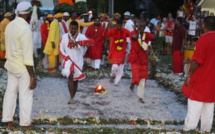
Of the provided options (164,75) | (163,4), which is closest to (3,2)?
(163,4)

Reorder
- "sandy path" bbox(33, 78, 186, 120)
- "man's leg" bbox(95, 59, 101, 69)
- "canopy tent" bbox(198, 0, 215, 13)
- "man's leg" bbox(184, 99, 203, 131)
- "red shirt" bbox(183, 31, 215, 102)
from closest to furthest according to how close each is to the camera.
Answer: "red shirt" bbox(183, 31, 215, 102)
"man's leg" bbox(184, 99, 203, 131)
"sandy path" bbox(33, 78, 186, 120)
"man's leg" bbox(95, 59, 101, 69)
"canopy tent" bbox(198, 0, 215, 13)

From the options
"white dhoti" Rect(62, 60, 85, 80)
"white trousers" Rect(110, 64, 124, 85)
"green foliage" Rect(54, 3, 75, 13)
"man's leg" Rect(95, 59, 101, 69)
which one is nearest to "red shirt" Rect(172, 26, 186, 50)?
"man's leg" Rect(95, 59, 101, 69)

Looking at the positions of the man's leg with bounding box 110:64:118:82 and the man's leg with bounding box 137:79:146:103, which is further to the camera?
the man's leg with bounding box 110:64:118:82

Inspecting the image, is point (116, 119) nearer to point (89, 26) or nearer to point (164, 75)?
point (164, 75)

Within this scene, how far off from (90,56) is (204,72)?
30.5 feet

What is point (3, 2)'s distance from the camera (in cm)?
2725

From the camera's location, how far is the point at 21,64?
20.7 ft

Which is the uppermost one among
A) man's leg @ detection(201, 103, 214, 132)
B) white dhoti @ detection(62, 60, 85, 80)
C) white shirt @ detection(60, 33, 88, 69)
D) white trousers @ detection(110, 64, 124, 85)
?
white shirt @ detection(60, 33, 88, 69)

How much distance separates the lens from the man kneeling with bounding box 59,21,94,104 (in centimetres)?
913

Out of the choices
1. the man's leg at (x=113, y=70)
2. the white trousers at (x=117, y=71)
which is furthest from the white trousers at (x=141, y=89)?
the man's leg at (x=113, y=70)

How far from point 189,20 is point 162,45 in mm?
1826

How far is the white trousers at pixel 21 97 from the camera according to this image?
6.34 meters

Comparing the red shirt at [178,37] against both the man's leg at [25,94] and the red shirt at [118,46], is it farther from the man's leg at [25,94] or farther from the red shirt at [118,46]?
the man's leg at [25,94]

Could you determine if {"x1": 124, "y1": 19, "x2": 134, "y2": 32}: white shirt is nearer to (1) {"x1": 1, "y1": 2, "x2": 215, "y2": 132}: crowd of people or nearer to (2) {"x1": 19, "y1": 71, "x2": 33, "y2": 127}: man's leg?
(1) {"x1": 1, "y1": 2, "x2": 215, "y2": 132}: crowd of people
